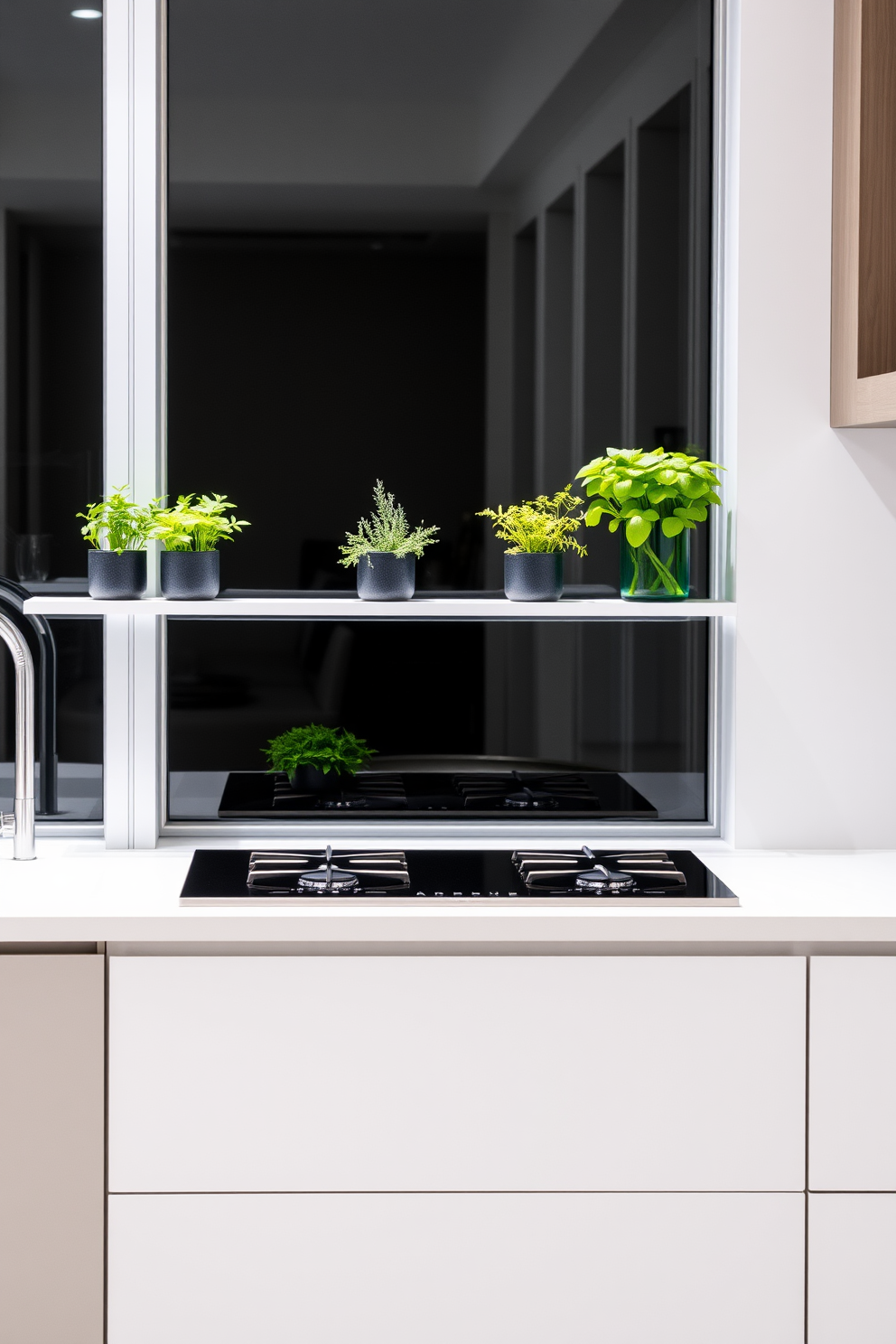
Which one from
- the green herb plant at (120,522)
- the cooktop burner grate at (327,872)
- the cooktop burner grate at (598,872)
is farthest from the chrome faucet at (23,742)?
the cooktop burner grate at (598,872)

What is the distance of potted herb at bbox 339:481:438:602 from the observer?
7.26 feet

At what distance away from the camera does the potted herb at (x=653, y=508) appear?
7.22 feet

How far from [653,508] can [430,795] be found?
66 cm

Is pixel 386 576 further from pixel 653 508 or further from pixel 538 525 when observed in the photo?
pixel 653 508

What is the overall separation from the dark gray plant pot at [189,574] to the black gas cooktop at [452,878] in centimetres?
43

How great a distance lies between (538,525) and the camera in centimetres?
225

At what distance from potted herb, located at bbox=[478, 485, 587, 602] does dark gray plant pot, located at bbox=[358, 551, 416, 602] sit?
0.17 m

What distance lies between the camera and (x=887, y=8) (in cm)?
214
